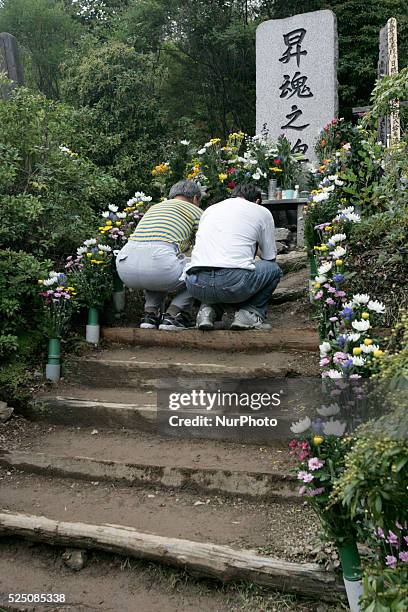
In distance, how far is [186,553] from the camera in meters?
2.87

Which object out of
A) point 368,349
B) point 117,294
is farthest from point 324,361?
point 117,294

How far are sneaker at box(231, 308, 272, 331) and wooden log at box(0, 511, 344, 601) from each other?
203cm

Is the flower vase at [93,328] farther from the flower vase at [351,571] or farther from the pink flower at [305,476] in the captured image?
the flower vase at [351,571]

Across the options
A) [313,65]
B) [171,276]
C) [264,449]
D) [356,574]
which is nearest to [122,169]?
[313,65]

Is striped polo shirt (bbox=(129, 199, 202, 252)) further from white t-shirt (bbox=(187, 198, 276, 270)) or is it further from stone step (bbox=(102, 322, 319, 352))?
stone step (bbox=(102, 322, 319, 352))

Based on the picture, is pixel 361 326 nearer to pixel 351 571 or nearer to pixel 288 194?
pixel 351 571

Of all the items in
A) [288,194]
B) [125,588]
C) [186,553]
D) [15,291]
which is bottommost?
[125,588]

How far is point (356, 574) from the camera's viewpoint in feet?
7.80

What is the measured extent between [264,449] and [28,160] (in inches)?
134

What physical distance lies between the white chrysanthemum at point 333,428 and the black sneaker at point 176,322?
2.53 metres

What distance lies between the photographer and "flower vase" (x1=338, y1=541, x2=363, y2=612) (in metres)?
2.37

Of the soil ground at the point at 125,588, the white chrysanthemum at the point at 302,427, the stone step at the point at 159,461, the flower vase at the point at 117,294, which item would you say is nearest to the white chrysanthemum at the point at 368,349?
the white chrysanthemum at the point at 302,427

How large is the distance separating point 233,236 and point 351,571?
2.85 meters

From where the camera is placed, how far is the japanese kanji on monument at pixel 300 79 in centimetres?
885
